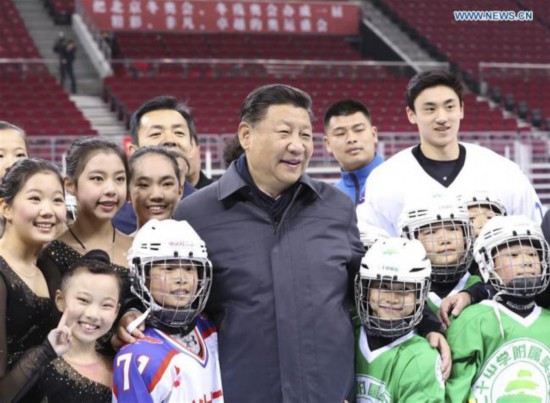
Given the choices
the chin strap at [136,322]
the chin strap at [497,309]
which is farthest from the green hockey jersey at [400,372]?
the chin strap at [136,322]

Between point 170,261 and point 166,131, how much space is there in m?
1.47

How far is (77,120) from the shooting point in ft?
48.5

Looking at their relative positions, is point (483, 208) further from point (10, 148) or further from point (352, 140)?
point (10, 148)

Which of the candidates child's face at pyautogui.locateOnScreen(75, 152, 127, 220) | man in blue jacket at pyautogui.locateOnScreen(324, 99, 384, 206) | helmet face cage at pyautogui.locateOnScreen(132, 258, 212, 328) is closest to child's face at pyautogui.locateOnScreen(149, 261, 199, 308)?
helmet face cage at pyautogui.locateOnScreen(132, 258, 212, 328)

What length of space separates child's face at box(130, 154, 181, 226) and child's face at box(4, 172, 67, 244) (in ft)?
1.93

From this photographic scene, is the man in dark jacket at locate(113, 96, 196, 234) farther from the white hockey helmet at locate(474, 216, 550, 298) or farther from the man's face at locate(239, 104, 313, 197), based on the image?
the white hockey helmet at locate(474, 216, 550, 298)

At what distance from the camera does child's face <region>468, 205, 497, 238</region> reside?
11.5 ft

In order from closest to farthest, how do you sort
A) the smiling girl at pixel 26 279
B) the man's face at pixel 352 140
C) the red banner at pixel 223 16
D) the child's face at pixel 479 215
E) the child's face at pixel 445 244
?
the smiling girl at pixel 26 279
the child's face at pixel 445 244
the child's face at pixel 479 215
the man's face at pixel 352 140
the red banner at pixel 223 16

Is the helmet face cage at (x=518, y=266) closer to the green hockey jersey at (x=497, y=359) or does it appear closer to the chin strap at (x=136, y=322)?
the green hockey jersey at (x=497, y=359)

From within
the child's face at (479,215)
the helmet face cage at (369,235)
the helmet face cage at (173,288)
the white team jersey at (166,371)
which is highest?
the child's face at (479,215)

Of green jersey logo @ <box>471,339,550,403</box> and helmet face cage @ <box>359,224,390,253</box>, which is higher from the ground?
helmet face cage @ <box>359,224,390,253</box>

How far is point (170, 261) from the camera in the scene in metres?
2.96

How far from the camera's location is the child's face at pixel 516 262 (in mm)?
3180

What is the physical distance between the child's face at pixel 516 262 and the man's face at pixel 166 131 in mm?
1643
